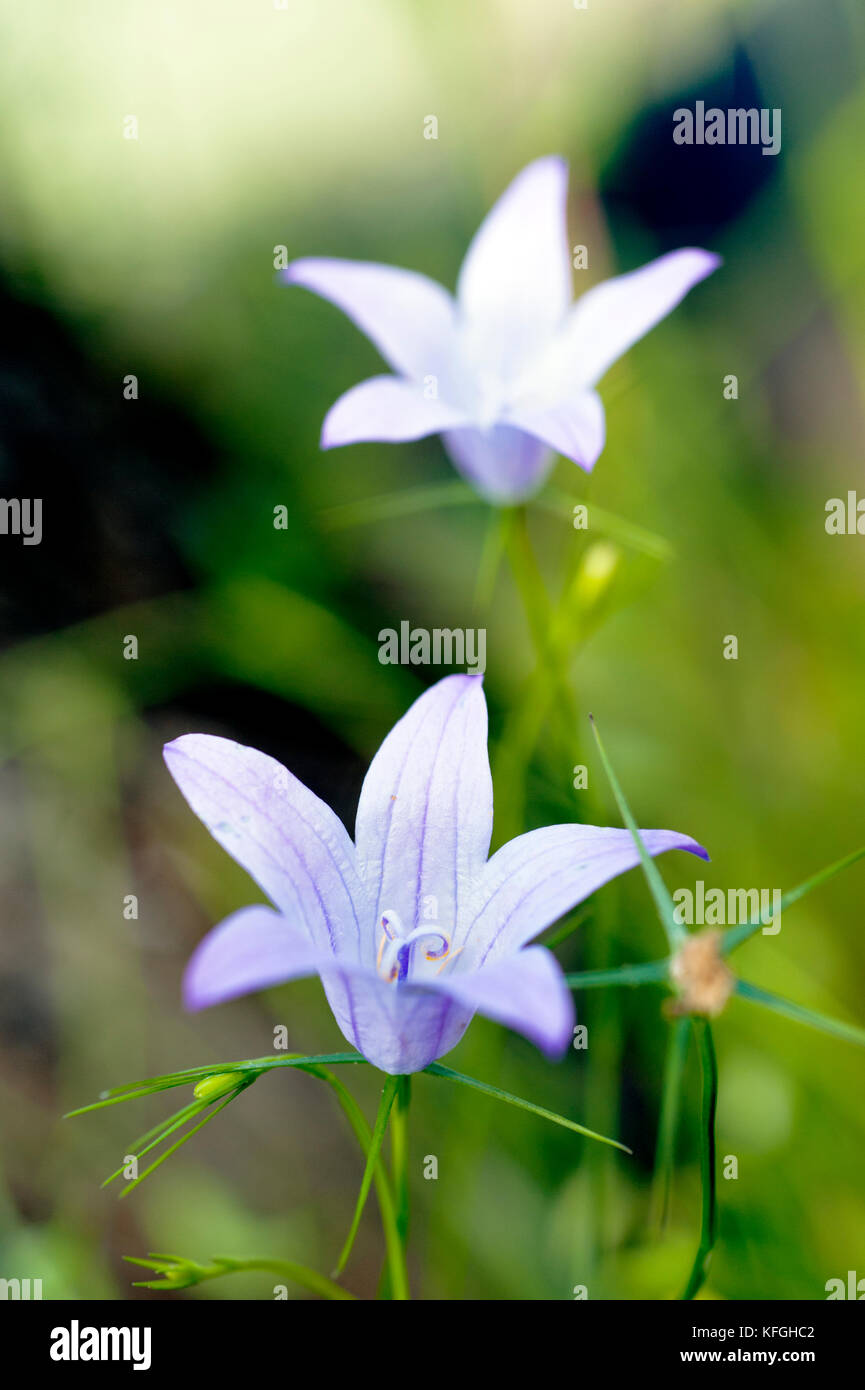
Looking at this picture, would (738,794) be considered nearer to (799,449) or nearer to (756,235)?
(799,449)

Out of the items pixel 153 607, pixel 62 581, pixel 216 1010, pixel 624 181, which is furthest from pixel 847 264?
pixel 216 1010

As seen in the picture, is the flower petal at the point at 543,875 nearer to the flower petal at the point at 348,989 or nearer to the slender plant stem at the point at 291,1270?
the flower petal at the point at 348,989

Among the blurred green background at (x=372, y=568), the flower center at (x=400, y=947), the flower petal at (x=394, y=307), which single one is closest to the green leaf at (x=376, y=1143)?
the flower center at (x=400, y=947)

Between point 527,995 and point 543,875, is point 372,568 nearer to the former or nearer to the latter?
point 543,875

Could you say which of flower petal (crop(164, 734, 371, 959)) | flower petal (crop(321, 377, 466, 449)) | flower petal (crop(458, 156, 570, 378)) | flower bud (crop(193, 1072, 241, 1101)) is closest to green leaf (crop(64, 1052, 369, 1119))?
flower bud (crop(193, 1072, 241, 1101))

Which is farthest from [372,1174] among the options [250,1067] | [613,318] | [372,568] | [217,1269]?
[372,568]

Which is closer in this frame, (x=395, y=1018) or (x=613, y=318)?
(x=395, y=1018)
